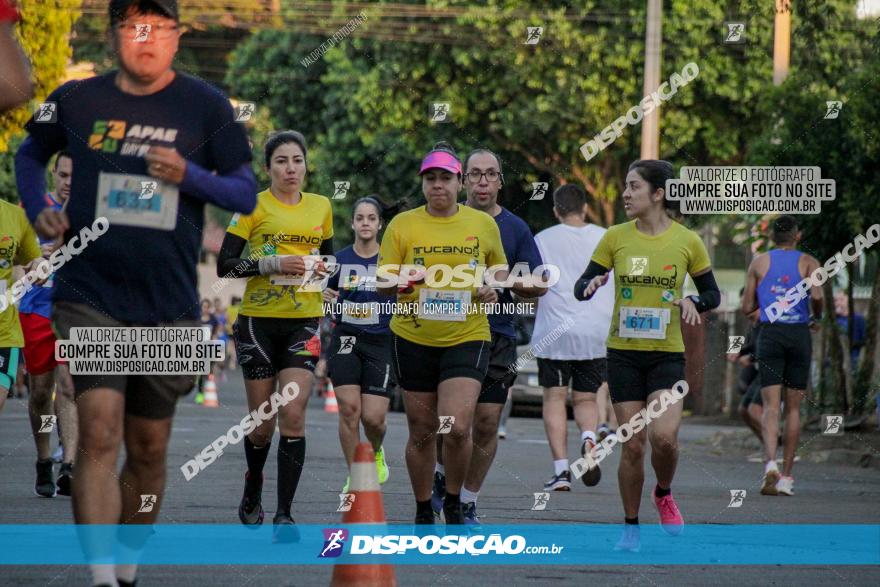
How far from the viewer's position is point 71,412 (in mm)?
11344

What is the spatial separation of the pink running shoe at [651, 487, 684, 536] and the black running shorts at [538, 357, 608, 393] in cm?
374

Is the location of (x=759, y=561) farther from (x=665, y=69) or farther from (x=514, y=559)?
Answer: (x=665, y=69)

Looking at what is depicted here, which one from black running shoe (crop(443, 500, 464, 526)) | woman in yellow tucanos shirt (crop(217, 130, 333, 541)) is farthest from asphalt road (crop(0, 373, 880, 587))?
woman in yellow tucanos shirt (crop(217, 130, 333, 541))

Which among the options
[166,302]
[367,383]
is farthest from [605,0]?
[166,302]

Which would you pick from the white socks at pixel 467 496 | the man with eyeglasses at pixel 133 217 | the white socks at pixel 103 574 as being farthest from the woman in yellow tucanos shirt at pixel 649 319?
the white socks at pixel 103 574

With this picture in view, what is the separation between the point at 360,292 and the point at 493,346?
53.2 inches

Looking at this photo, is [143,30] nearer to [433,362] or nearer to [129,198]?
[129,198]

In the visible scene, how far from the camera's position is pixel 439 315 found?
9219 mm

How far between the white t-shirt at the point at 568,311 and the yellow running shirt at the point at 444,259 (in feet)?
12.6

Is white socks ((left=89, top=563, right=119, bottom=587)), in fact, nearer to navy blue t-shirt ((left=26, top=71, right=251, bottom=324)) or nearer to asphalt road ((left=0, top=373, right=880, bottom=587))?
navy blue t-shirt ((left=26, top=71, right=251, bottom=324))

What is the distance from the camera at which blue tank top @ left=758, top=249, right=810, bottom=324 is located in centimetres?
1374

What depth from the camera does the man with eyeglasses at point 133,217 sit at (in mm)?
6172

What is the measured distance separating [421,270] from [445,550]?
146cm

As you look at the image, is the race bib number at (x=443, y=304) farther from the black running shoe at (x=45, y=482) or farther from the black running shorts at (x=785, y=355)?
the black running shorts at (x=785, y=355)
